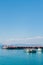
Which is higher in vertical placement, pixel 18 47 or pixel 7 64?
pixel 18 47

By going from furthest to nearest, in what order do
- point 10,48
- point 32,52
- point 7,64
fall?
point 10,48, point 32,52, point 7,64

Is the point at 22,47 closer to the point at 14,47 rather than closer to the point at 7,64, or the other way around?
the point at 14,47

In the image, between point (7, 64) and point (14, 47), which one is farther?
point (14, 47)

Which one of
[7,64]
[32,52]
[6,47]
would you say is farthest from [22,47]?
[7,64]

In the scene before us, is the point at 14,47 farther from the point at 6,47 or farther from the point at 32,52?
the point at 32,52

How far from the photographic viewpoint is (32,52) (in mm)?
22125

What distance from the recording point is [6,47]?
3375 cm

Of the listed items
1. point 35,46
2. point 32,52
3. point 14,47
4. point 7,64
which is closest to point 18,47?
point 14,47

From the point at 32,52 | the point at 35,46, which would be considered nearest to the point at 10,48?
the point at 35,46

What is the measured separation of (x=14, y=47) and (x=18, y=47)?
2.69 ft

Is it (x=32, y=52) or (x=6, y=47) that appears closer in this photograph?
(x=32, y=52)

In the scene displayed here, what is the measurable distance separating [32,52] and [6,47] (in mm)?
12518

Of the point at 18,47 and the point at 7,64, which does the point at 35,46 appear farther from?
the point at 7,64

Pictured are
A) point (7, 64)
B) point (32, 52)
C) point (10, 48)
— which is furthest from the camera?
point (10, 48)
